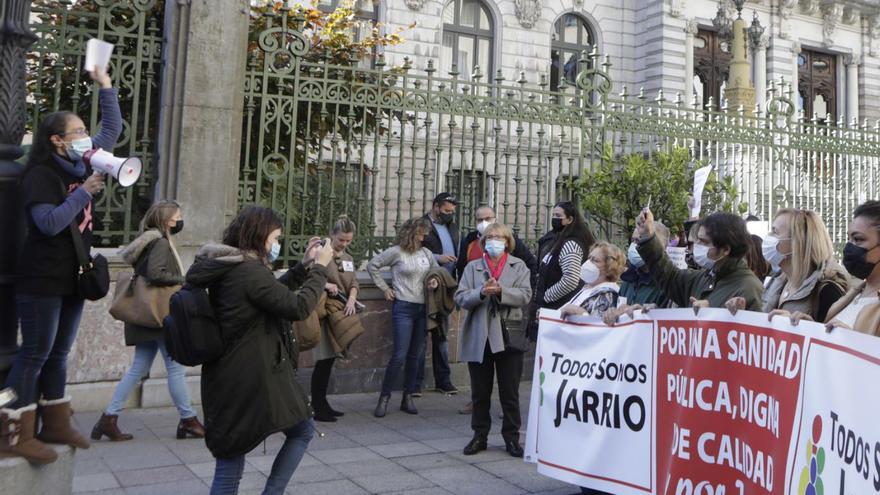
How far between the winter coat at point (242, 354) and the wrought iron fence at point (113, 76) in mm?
4168

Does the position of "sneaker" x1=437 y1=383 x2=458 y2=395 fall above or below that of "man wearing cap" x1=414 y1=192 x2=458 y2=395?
below

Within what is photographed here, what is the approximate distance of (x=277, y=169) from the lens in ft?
27.2

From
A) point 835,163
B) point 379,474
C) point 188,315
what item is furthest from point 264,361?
point 835,163

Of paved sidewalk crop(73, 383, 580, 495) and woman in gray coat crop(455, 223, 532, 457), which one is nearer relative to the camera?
paved sidewalk crop(73, 383, 580, 495)

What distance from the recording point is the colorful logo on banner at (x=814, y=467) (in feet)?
11.0

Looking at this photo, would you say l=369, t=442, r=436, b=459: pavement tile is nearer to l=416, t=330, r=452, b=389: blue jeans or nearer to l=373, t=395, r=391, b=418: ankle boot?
l=373, t=395, r=391, b=418: ankle boot

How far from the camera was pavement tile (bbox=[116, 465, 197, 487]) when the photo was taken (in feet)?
Result: 17.4

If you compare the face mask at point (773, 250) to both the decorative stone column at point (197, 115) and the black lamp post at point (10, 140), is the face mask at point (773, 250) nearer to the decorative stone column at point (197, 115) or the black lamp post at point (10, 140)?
the black lamp post at point (10, 140)

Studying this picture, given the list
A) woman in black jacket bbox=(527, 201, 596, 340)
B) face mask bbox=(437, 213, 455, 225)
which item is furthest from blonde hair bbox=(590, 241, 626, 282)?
face mask bbox=(437, 213, 455, 225)

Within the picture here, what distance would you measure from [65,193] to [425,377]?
209 inches

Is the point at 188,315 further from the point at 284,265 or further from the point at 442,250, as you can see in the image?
the point at 442,250

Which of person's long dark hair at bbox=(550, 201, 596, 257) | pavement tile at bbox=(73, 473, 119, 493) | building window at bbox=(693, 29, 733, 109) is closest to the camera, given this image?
pavement tile at bbox=(73, 473, 119, 493)

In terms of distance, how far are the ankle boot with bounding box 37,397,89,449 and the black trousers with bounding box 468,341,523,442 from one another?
3.10 metres

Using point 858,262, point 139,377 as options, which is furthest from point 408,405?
point 858,262
